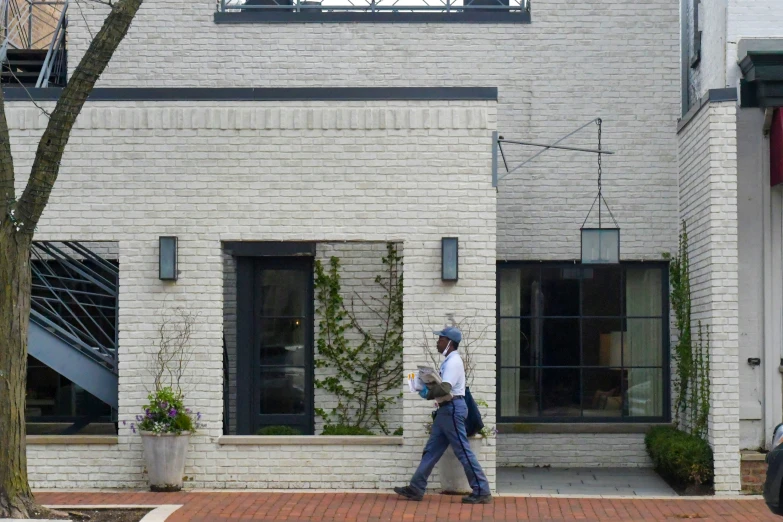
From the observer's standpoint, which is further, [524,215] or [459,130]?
[524,215]

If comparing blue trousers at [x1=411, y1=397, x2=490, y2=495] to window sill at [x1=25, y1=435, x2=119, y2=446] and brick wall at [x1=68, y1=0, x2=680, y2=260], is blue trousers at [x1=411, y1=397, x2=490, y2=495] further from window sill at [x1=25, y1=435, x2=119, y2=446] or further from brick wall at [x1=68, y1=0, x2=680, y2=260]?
brick wall at [x1=68, y1=0, x2=680, y2=260]

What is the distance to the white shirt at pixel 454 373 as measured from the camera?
419 inches

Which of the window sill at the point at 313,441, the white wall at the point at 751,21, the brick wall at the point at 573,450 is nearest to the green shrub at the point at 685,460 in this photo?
the brick wall at the point at 573,450

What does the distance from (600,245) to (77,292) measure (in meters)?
5.76

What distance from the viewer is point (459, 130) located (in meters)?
11.6

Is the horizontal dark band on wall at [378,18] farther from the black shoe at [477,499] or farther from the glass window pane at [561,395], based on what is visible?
the black shoe at [477,499]

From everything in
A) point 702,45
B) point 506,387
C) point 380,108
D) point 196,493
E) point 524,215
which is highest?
point 702,45

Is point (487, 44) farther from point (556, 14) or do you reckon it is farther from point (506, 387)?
point (506, 387)

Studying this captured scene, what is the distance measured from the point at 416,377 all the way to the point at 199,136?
3.45 meters

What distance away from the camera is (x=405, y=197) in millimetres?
11633

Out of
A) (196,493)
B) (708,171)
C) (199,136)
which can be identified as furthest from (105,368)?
(708,171)

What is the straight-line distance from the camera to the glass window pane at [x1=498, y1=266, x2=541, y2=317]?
13.7m

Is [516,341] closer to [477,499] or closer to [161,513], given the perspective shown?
[477,499]

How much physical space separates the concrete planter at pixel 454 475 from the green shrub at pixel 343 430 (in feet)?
5.64
